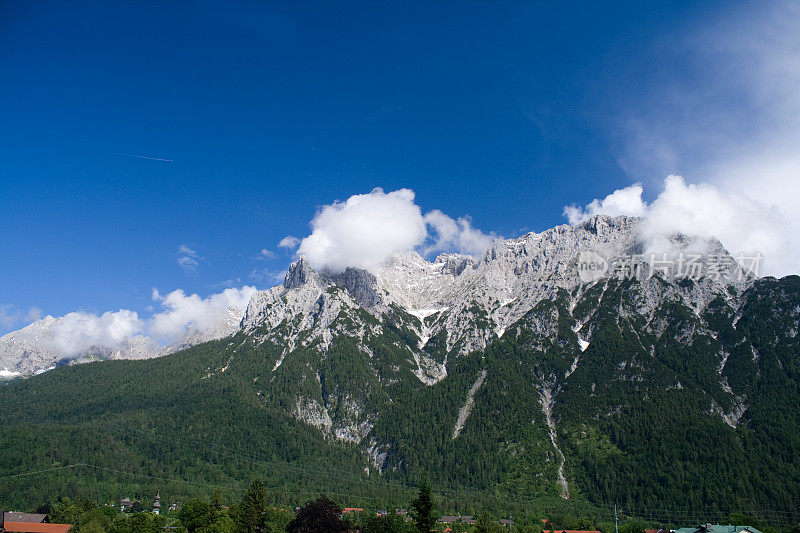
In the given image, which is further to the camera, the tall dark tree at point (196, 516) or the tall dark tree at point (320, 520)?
the tall dark tree at point (196, 516)

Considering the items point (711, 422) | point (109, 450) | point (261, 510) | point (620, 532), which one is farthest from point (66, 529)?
point (711, 422)

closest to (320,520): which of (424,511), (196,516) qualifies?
(424,511)

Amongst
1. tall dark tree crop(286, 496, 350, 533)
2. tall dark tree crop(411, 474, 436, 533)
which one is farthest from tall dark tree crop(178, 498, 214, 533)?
tall dark tree crop(411, 474, 436, 533)

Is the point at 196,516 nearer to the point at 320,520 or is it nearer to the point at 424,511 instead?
the point at 320,520

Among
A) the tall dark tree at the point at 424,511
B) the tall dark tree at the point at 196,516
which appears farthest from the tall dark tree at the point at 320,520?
the tall dark tree at the point at 196,516

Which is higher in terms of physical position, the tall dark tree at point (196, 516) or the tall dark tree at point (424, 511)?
the tall dark tree at point (424, 511)

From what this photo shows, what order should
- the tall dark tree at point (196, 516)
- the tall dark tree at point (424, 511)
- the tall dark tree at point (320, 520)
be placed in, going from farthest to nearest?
1. the tall dark tree at point (196, 516)
2. the tall dark tree at point (320, 520)
3. the tall dark tree at point (424, 511)

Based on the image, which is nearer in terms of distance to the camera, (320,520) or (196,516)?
(320,520)

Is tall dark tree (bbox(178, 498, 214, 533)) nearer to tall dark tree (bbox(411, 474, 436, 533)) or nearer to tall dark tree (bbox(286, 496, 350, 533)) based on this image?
tall dark tree (bbox(286, 496, 350, 533))

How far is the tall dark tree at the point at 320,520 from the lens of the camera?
260 ft

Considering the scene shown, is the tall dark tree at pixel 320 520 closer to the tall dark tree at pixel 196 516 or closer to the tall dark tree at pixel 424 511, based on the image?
the tall dark tree at pixel 424 511

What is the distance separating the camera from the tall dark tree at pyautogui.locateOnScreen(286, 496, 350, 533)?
7925cm

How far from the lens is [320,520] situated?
79.5 m

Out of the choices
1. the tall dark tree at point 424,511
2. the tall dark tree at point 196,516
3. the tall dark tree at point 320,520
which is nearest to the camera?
the tall dark tree at point 424,511
